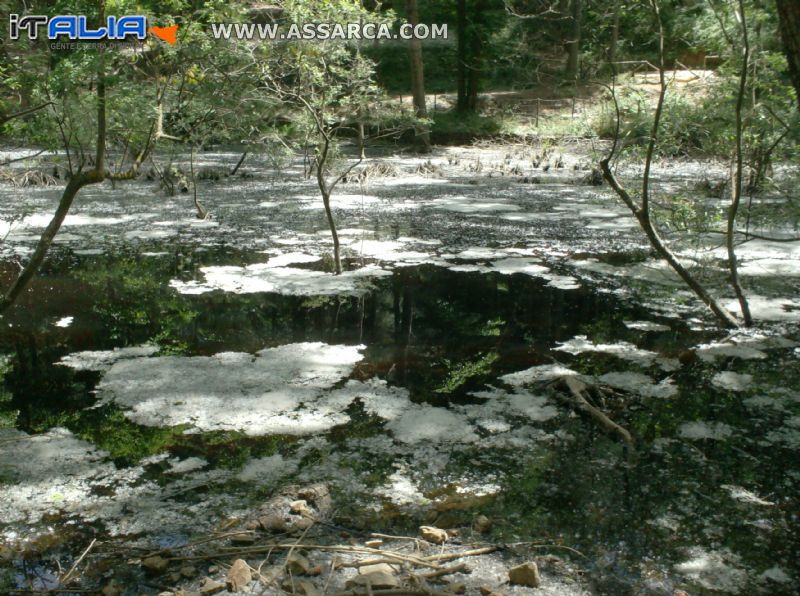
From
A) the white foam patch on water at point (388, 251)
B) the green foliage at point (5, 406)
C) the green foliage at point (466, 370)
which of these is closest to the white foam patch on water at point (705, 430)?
the green foliage at point (466, 370)

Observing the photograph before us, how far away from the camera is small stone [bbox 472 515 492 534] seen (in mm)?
3734

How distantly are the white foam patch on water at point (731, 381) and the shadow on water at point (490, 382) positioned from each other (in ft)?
0.30

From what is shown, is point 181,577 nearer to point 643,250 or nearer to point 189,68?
point 189,68

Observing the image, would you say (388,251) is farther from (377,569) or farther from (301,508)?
(377,569)

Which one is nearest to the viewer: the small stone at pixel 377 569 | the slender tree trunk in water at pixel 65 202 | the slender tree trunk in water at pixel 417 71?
the small stone at pixel 377 569

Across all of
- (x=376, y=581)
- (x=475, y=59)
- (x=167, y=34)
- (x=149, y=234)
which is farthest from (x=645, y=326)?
(x=475, y=59)

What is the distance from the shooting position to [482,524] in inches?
147

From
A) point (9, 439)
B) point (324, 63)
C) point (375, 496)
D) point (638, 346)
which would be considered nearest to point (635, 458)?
point (375, 496)

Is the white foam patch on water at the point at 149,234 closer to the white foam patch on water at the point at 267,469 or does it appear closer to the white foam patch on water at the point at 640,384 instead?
the white foam patch on water at the point at 267,469

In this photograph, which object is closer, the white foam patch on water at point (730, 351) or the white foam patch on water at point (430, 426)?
the white foam patch on water at point (430, 426)

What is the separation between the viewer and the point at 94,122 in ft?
31.4

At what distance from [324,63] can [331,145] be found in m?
1.41

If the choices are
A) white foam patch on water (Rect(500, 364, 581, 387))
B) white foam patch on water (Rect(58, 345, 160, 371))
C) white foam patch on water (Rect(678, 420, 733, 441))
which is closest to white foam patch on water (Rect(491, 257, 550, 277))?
white foam patch on water (Rect(500, 364, 581, 387))

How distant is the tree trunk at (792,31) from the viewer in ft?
9.73
